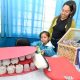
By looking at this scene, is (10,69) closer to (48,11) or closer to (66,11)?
(66,11)

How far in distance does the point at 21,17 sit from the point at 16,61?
1.78m

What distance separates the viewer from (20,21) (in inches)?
115

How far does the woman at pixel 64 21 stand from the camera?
2.14 m

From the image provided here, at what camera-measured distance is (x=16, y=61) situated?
1.21 metres

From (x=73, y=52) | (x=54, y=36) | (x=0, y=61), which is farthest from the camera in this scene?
(x=54, y=36)

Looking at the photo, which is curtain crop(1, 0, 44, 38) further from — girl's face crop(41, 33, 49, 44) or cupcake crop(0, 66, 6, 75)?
cupcake crop(0, 66, 6, 75)

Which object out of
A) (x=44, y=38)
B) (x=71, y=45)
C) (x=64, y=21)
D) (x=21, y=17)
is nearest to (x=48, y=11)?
(x=21, y=17)

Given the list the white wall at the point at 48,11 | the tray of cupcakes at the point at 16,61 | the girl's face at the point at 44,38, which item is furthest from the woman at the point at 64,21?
the tray of cupcakes at the point at 16,61

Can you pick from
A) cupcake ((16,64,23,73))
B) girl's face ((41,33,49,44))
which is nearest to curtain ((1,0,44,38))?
girl's face ((41,33,49,44))

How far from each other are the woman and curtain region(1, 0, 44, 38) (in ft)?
2.22

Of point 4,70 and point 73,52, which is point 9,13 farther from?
point 4,70

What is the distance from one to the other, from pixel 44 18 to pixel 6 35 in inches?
30.3

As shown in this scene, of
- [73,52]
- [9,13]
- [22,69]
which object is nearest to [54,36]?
[73,52]

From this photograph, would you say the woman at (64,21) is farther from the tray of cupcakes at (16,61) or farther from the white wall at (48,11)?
the tray of cupcakes at (16,61)
